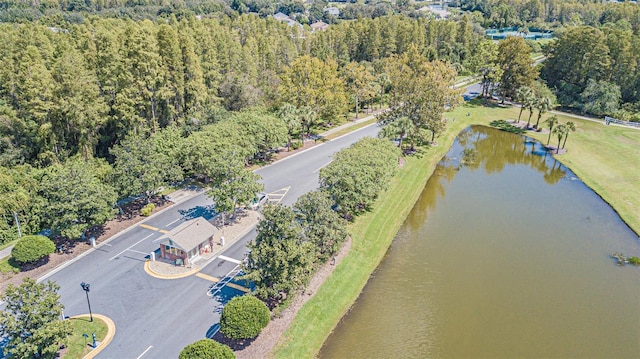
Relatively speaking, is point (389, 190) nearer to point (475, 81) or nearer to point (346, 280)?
point (346, 280)

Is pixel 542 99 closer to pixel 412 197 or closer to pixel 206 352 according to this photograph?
pixel 412 197

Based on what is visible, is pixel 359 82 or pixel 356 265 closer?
pixel 356 265

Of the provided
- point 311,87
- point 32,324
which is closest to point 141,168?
Answer: point 32,324

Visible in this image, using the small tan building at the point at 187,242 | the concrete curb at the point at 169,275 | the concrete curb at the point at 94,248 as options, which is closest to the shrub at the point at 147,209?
the concrete curb at the point at 94,248

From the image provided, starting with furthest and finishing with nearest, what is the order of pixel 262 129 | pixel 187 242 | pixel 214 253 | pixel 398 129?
pixel 398 129 < pixel 262 129 < pixel 214 253 < pixel 187 242

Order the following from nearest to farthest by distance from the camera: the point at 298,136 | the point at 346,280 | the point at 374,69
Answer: the point at 346,280, the point at 298,136, the point at 374,69

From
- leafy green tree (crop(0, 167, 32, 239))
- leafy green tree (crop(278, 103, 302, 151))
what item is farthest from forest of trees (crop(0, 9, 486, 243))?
leafy green tree (crop(278, 103, 302, 151))

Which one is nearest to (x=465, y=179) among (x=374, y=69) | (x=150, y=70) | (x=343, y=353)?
(x=343, y=353)
